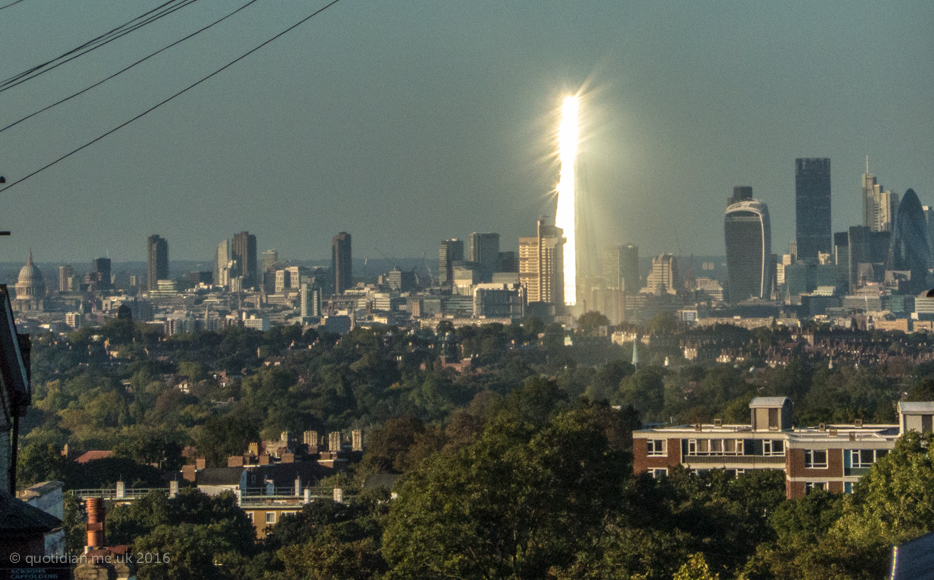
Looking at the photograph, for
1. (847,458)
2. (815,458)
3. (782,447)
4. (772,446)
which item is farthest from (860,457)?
(772,446)

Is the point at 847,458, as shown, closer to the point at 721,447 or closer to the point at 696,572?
the point at 721,447

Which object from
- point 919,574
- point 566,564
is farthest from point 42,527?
point 566,564

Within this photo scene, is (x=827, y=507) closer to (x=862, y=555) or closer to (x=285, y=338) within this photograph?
(x=862, y=555)

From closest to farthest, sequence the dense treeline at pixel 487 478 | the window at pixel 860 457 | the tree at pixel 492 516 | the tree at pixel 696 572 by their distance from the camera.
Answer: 1. the tree at pixel 696 572
2. the tree at pixel 492 516
3. the dense treeline at pixel 487 478
4. the window at pixel 860 457

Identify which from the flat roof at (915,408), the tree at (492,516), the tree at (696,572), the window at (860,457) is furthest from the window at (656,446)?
the tree at (696,572)

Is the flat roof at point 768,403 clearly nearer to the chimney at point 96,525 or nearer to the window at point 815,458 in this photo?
the window at point 815,458

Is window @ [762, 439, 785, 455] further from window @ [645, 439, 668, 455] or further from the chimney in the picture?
the chimney
